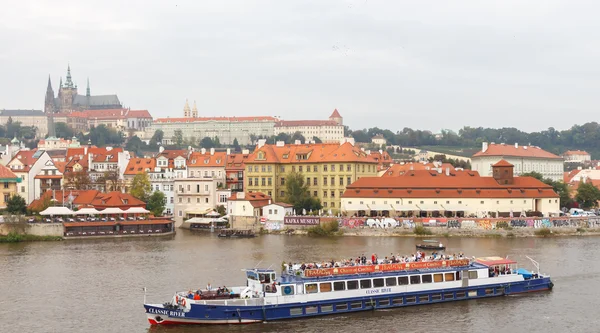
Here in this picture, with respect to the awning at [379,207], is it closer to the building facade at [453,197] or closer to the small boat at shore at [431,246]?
the building facade at [453,197]

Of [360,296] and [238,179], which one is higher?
[238,179]

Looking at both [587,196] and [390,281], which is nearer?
[390,281]

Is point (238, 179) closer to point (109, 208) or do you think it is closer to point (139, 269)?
point (109, 208)

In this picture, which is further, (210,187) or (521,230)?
(210,187)

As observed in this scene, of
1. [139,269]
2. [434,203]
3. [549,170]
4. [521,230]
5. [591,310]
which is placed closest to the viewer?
[591,310]

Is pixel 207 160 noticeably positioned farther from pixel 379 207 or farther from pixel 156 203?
pixel 379 207

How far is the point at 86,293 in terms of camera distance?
136 ft

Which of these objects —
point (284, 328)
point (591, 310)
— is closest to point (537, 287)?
point (591, 310)

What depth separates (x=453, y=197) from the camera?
74562 mm

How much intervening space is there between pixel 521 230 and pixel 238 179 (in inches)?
1284

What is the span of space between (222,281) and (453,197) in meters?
36.1

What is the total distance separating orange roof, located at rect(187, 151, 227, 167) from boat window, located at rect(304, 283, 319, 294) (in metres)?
52.6

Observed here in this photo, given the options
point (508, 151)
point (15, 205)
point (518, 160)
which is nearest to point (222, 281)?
point (15, 205)

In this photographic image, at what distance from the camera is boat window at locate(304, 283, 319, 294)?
121ft
